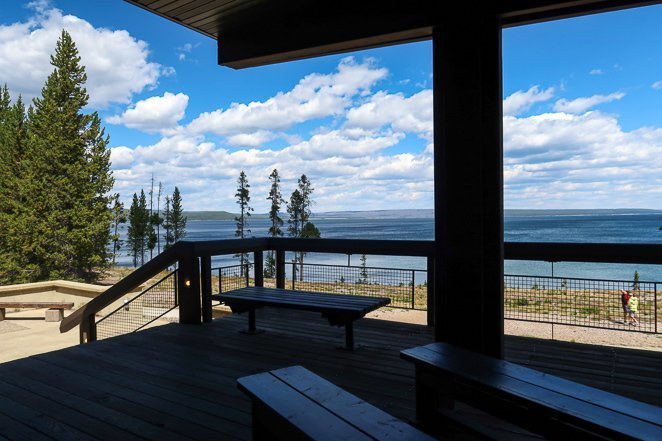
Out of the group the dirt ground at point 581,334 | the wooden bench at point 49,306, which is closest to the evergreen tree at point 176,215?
the wooden bench at point 49,306

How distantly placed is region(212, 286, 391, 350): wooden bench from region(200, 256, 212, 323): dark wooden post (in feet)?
1.37

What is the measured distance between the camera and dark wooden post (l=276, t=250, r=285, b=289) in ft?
19.8

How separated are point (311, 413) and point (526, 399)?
2.74ft

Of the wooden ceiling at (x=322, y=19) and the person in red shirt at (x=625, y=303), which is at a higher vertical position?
the wooden ceiling at (x=322, y=19)

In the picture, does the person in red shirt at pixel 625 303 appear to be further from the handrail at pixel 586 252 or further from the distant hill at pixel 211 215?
the distant hill at pixel 211 215

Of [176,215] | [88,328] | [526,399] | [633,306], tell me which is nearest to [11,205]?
[88,328]

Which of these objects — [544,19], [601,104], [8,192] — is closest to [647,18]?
[544,19]

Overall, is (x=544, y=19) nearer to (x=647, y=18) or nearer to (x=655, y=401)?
(x=655, y=401)

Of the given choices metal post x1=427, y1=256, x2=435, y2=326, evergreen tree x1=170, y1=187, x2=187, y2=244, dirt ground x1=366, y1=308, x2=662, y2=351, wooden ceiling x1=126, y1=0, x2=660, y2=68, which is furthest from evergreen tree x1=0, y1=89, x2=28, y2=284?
evergreen tree x1=170, y1=187, x2=187, y2=244

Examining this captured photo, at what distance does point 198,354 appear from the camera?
409 centimetres

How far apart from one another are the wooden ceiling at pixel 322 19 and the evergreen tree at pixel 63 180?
23.3 m

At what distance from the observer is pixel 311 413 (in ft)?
5.42

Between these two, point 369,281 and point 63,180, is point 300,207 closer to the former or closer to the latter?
point 63,180

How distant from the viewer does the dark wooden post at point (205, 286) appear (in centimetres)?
526
